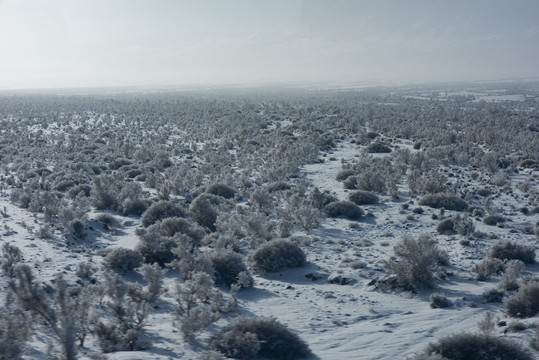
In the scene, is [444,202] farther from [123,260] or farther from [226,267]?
[123,260]

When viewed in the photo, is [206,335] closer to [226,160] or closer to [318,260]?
[318,260]

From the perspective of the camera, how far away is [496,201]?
20.7 meters

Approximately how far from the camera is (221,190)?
22.1 meters

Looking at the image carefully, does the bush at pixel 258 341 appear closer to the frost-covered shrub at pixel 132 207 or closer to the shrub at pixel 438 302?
the shrub at pixel 438 302

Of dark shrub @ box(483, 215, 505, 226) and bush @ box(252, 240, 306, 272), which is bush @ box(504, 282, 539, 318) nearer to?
bush @ box(252, 240, 306, 272)

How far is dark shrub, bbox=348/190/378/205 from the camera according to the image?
67.4 feet

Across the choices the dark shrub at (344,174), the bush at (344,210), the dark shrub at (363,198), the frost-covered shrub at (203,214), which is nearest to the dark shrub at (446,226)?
the bush at (344,210)

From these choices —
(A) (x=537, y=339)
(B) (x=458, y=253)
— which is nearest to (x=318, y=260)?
(B) (x=458, y=253)

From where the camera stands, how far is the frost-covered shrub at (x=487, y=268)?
41.0 ft

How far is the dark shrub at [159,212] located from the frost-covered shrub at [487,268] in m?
10.4

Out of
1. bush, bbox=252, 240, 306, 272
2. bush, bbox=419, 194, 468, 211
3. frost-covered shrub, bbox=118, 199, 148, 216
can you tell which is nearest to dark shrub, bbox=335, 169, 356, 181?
bush, bbox=419, 194, 468, 211

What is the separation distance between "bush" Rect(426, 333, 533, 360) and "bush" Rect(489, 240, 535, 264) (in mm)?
6339

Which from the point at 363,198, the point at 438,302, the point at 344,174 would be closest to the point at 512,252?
the point at 438,302

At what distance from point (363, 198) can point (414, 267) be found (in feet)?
28.1
